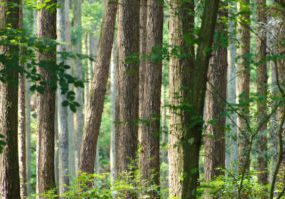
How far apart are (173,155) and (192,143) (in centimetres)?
268

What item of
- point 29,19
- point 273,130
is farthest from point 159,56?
point 29,19

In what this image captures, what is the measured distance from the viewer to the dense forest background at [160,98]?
19.4 ft

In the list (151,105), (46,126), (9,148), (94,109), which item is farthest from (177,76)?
(94,109)

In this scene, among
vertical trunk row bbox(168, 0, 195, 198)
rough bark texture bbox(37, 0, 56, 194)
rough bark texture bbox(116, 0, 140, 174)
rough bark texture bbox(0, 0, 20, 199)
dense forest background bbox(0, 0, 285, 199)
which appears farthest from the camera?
rough bark texture bbox(116, 0, 140, 174)

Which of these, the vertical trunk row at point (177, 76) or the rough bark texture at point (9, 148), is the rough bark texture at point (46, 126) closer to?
the rough bark texture at point (9, 148)

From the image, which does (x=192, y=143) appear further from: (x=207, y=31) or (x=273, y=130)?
(x=273, y=130)

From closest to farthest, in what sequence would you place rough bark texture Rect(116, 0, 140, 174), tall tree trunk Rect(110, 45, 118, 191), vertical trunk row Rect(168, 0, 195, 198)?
vertical trunk row Rect(168, 0, 195, 198) → rough bark texture Rect(116, 0, 140, 174) → tall tree trunk Rect(110, 45, 118, 191)

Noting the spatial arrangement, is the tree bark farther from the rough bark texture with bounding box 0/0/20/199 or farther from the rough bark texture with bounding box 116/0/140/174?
the rough bark texture with bounding box 0/0/20/199

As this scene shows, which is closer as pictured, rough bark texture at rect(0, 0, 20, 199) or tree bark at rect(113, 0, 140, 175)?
rough bark texture at rect(0, 0, 20, 199)

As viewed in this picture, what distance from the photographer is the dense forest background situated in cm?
593

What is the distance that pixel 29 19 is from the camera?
3288cm

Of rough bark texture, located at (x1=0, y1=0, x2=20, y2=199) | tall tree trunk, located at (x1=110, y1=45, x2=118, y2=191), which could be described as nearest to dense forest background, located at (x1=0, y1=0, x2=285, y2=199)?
rough bark texture, located at (x1=0, y1=0, x2=20, y2=199)

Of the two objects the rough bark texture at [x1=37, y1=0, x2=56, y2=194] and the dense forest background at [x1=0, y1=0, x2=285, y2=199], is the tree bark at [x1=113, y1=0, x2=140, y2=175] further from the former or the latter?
the rough bark texture at [x1=37, y1=0, x2=56, y2=194]

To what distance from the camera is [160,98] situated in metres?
13.3
